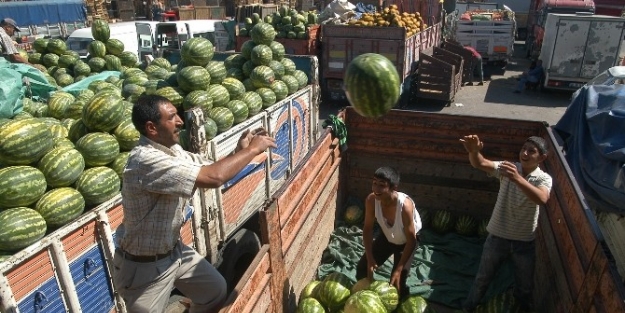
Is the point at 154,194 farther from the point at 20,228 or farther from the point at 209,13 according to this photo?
the point at 209,13

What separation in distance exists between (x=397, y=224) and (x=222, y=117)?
7.96ft

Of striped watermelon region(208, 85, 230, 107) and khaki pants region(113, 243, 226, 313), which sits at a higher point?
striped watermelon region(208, 85, 230, 107)

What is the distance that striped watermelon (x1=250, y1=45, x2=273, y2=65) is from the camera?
6.31 m

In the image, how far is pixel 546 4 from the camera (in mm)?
20094

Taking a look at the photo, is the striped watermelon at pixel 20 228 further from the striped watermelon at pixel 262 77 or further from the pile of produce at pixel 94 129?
the striped watermelon at pixel 262 77

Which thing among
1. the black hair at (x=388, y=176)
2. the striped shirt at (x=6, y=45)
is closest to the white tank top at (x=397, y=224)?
the black hair at (x=388, y=176)

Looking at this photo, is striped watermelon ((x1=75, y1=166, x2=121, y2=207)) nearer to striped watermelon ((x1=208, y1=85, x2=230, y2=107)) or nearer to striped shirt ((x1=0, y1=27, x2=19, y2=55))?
striped watermelon ((x1=208, y1=85, x2=230, y2=107))

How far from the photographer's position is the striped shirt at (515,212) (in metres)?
3.76

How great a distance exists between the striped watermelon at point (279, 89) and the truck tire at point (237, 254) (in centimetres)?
217

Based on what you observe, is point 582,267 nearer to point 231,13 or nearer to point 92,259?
point 92,259

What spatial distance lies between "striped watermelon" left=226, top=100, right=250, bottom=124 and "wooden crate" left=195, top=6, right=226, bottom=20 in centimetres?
2712

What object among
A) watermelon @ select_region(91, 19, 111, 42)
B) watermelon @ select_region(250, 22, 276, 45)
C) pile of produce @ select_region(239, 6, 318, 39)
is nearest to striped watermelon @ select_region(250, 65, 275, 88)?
watermelon @ select_region(250, 22, 276, 45)

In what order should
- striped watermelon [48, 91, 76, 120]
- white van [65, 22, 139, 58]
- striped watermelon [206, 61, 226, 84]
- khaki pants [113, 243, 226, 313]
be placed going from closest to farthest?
1. khaki pants [113, 243, 226, 313]
2. striped watermelon [48, 91, 76, 120]
3. striped watermelon [206, 61, 226, 84]
4. white van [65, 22, 139, 58]

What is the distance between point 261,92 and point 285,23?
24.7 ft
